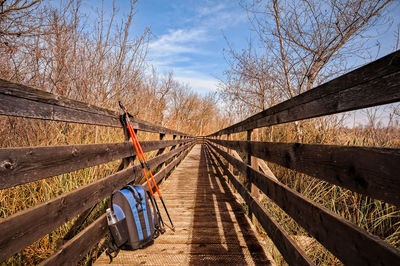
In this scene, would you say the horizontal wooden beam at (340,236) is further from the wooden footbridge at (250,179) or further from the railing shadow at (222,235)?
the railing shadow at (222,235)

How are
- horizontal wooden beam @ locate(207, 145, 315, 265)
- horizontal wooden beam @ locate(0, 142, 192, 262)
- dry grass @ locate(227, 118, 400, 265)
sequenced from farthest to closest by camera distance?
dry grass @ locate(227, 118, 400, 265) → horizontal wooden beam @ locate(207, 145, 315, 265) → horizontal wooden beam @ locate(0, 142, 192, 262)

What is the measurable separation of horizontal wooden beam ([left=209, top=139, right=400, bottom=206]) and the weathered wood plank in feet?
5.43

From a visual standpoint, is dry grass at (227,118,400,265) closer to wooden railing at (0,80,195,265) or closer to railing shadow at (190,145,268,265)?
railing shadow at (190,145,268,265)

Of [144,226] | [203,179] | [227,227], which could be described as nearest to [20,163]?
[144,226]

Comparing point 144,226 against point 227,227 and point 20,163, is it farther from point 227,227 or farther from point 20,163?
point 20,163

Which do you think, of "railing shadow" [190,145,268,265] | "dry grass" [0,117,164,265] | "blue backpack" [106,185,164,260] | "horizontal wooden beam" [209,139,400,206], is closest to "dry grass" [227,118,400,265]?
Answer: "railing shadow" [190,145,268,265]

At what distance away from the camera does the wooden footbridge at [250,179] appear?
2.49 feet

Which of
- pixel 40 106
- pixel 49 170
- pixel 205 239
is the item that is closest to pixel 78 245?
pixel 49 170

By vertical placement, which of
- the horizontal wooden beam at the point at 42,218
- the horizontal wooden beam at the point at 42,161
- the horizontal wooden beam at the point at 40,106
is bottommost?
the horizontal wooden beam at the point at 42,218

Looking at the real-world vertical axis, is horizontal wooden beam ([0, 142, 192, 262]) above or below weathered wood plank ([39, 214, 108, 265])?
above

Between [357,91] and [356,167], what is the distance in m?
0.33

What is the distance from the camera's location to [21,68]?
11.5 feet

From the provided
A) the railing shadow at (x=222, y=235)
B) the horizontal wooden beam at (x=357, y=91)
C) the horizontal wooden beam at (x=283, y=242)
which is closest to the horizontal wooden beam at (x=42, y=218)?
the railing shadow at (x=222, y=235)

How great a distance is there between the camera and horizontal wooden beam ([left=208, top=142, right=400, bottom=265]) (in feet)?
2.26
